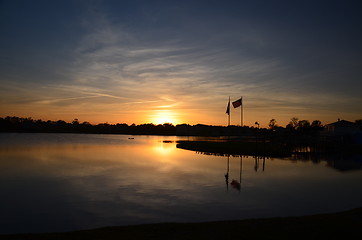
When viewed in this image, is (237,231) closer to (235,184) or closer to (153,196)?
(153,196)

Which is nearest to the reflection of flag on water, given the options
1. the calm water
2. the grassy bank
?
the calm water

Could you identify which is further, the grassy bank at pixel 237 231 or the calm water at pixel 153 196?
the calm water at pixel 153 196

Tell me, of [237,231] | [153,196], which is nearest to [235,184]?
[153,196]

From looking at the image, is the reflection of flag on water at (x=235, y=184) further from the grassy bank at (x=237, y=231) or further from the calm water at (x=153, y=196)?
the grassy bank at (x=237, y=231)

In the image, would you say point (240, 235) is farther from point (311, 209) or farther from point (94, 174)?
point (94, 174)

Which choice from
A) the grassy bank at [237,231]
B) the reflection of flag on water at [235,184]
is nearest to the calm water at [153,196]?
the reflection of flag on water at [235,184]

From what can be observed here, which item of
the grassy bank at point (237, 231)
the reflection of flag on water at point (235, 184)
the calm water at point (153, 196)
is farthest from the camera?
the reflection of flag on water at point (235, 184)

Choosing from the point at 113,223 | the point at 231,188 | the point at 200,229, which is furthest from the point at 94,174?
the point at 200,229

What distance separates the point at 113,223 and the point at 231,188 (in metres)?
11.1

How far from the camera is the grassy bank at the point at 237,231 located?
32.5 ft

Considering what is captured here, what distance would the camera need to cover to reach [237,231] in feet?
34.4

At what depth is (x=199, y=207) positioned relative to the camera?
51.3 ft

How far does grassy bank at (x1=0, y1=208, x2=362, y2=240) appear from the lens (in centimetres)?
990

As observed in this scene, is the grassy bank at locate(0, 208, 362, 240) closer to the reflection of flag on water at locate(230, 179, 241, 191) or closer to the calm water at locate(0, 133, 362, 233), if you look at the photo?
the calm water at locate(0, 133, 362, 233)
